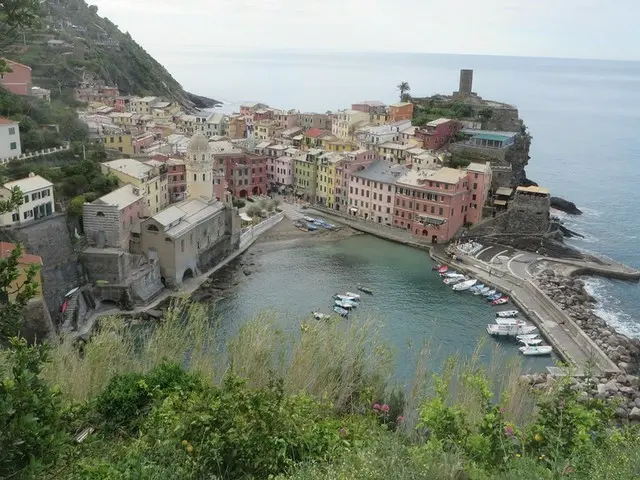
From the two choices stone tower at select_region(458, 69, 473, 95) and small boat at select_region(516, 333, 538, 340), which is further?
stone tower at select_region(458, 69, 473, 95)

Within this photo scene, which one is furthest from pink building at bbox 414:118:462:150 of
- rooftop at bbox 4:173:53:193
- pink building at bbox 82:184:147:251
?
rooftop at bbox 4:173:53:193

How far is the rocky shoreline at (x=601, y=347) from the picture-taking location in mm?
17375

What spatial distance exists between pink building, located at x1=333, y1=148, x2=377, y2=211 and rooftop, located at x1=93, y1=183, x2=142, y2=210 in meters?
14.3

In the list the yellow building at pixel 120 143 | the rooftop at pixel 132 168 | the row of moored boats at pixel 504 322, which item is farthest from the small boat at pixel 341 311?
the yellow building at pixel 120 143

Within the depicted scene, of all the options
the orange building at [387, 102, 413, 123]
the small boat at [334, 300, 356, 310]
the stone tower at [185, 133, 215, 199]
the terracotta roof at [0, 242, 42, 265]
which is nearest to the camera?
the terracotta roof at [0, 242, 42, 265]

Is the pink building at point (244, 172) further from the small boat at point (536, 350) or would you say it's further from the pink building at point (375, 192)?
the small boat at point (536, 350)

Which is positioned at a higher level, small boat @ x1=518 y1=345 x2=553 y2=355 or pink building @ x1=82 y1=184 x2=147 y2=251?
pink building @ x1=82 y1=184 x2=147 y2=251

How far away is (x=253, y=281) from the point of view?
1081 inches

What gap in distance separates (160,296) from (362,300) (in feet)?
27.3

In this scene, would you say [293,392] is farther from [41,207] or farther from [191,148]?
[191,148]

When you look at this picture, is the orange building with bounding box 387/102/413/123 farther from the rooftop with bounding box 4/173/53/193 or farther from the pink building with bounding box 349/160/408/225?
the rooftop with bounding box 4/173/53/193

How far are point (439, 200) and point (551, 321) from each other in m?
11.2

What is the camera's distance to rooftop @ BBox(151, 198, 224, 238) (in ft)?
84.8

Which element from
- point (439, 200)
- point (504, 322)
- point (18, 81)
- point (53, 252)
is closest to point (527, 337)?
point (504, 322)
